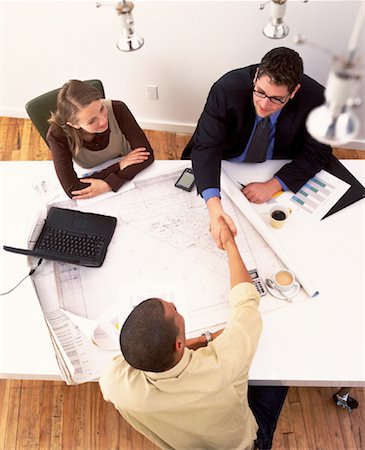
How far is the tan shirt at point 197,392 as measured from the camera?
1277 millimetres

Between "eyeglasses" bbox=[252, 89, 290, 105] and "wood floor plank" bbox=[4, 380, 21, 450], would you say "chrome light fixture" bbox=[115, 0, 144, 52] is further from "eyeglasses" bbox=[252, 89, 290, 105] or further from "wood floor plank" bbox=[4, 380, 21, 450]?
"wood floor plank" bbox=[4, 380, 21, 450]

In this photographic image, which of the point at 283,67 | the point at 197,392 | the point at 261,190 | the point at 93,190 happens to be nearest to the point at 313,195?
the point at 261,190

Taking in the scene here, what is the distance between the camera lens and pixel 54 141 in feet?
6.59

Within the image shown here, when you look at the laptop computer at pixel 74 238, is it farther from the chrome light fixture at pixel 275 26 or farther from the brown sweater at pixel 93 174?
the chrome light fixture at pixel 275 26

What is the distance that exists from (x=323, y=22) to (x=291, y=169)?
0.87 metres

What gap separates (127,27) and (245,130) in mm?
754

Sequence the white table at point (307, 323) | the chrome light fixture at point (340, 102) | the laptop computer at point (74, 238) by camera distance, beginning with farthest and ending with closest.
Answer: the laptop computer at point (74, 238) < the white table at point (307, 323) < the chrome light fixture at point (340, 102)

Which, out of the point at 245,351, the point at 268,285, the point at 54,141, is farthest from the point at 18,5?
the point at 245,351

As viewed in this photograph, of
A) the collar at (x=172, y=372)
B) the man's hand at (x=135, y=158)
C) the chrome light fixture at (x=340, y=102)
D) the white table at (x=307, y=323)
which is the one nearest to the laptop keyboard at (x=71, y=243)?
the white table at (x=307, y=323)

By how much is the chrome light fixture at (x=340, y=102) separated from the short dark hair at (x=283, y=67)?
786 mm

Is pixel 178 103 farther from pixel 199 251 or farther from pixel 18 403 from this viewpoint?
pixel 18 403

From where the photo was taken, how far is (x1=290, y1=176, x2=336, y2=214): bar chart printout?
75.1 inches

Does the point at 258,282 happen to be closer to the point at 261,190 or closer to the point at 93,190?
the point at 261,190

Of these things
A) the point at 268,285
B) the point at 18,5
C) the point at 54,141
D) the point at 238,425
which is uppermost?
the point at 18,5
